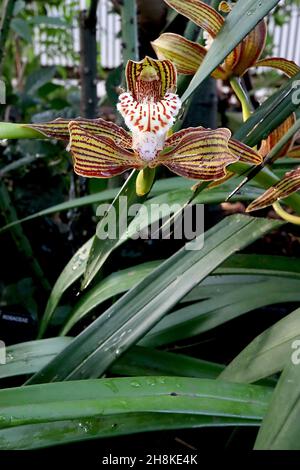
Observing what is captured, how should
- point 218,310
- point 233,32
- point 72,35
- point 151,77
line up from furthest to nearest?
point 72,35 < point 218,310 < point 151,77 < point 233,32

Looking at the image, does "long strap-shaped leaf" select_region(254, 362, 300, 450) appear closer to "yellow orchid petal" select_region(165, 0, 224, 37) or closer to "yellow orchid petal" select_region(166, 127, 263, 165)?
"yellow orchid petal" select_region(166, 127, 263, 165)

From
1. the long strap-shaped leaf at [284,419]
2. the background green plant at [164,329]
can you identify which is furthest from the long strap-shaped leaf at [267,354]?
the long strap-shaped leaf at [284,419]

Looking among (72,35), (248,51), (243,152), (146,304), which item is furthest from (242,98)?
(72,35)

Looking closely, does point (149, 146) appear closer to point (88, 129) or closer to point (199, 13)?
point (88, 129)

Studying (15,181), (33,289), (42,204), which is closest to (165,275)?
(33,289)
